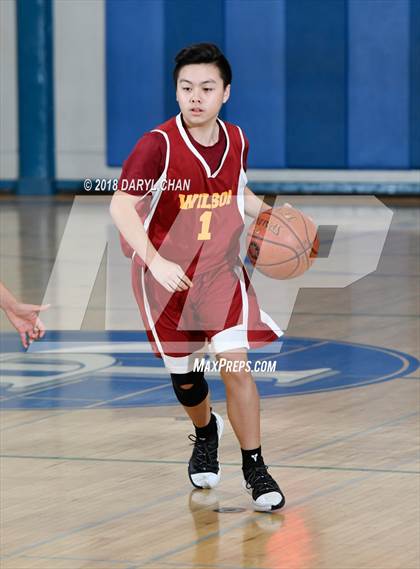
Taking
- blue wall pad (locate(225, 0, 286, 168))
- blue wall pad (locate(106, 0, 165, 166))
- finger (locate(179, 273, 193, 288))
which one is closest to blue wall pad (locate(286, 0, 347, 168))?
blue wall pad (locate(225, 0, 286, 168))

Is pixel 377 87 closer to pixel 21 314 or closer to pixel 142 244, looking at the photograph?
pixel 142 244

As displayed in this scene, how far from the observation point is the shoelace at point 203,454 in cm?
502

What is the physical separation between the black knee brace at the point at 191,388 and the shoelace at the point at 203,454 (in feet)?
0.47

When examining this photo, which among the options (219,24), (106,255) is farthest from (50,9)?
(106,255)

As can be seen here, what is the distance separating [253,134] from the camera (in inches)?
731

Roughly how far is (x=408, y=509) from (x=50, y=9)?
618 inches

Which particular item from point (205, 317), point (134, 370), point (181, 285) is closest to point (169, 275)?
point (181, 285)

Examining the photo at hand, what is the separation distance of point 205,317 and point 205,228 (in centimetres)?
30

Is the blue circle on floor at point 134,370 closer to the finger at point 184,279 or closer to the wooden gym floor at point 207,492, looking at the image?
the wooden gym floor at point 207,492

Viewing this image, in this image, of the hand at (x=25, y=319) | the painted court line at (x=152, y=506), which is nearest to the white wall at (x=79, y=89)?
the painted court line at (x=152, y=506)

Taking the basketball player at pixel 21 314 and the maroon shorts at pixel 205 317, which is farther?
the maroon shorts at pixel 205 317

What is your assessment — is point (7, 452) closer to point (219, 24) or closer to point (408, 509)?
point (408, 509)

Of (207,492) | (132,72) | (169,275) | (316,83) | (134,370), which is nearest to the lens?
(169,275)

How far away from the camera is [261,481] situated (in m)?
4.73
